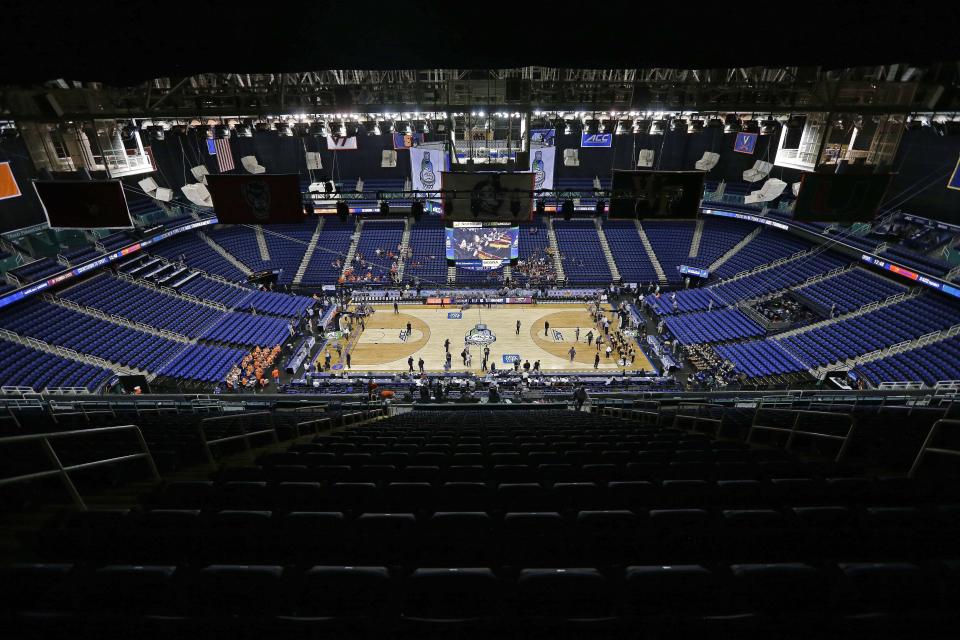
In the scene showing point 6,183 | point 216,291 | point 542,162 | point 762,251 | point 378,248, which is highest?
point 542,162

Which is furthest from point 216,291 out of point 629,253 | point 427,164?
point 629,253

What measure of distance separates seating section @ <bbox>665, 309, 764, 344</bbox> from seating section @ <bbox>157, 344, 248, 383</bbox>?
22996 millimetres

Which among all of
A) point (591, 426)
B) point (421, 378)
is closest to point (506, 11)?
point (591, 426)

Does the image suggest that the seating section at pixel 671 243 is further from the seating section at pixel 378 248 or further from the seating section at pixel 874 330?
the seating section at pixel 378 248

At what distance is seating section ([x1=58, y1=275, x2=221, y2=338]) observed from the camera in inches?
869

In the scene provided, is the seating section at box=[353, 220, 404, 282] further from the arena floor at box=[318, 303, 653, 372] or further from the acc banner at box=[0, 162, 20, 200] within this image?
the acc banner at box=[0, 162, 20, 200]

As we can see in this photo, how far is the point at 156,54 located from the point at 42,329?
21879 mm

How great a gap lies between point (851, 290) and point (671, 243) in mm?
11845

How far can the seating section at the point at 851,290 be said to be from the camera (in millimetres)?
21812

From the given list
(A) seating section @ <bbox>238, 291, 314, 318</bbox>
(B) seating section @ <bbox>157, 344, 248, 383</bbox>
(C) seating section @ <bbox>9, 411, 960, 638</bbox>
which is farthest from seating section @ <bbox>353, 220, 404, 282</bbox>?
(C) seating section @ <bbox>9, 411, 960, 638</bbox>

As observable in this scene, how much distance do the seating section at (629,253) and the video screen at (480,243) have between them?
896cm

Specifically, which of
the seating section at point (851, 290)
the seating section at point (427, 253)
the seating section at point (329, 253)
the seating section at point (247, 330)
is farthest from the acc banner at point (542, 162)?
the seating section at point (247, 330)

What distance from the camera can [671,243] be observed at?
32.7m

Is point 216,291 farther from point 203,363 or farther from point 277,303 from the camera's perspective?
point 203,363
